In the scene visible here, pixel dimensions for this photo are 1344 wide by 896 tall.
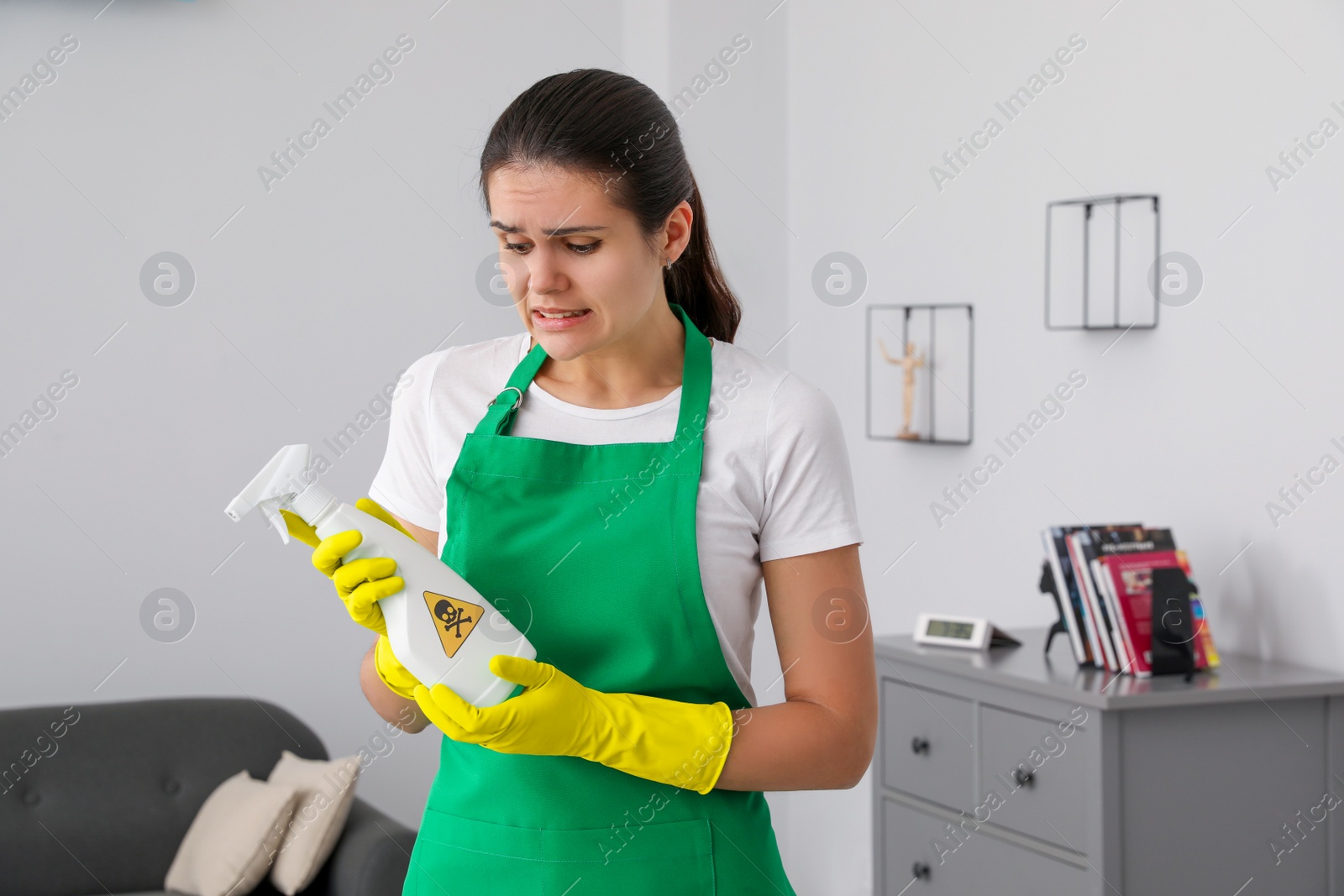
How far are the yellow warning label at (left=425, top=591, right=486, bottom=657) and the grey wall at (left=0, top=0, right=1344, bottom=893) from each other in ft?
5.59

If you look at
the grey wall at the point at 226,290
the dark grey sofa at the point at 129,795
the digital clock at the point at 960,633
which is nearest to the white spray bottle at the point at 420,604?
the digital clock at the point at 960,633

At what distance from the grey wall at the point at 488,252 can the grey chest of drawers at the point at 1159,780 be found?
0.82 feet

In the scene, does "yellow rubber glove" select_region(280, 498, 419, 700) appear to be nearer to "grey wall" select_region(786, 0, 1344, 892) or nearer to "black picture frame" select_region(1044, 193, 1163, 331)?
"grey wall" select_region(786, 0, 1344, 892)

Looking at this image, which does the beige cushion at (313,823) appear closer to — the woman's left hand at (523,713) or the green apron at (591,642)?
the green apron at (591,642)

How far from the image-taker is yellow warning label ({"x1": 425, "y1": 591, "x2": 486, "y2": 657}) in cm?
116

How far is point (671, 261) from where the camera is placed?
1.34 metres

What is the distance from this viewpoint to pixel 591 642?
1258mm

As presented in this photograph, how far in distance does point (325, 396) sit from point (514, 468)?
7.46ft

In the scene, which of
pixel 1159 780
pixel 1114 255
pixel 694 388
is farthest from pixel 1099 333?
pixel 694 388

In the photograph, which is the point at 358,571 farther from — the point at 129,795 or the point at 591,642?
the point at 129,795

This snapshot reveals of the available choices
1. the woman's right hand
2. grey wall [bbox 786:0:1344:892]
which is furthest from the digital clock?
the woman's right hand

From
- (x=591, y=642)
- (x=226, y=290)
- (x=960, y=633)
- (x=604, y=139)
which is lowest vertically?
(x=960, y=633)

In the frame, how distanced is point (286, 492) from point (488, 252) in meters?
2.53

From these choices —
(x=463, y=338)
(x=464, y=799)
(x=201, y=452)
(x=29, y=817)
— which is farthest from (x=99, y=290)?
(x=464, y=799)
